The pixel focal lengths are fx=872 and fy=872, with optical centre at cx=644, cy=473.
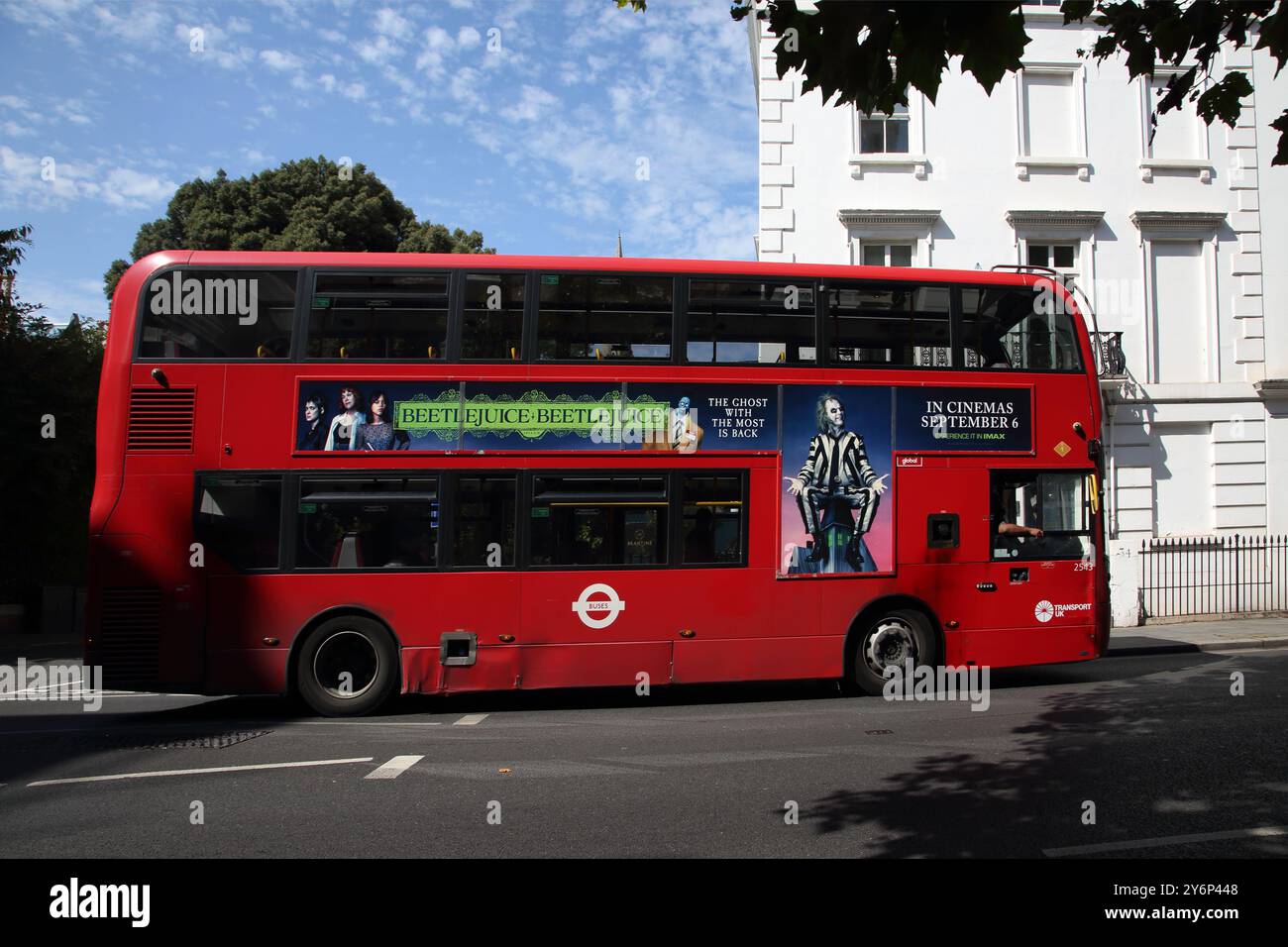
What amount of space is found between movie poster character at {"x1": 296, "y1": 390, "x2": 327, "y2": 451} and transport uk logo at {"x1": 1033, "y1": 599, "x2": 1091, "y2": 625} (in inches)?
308

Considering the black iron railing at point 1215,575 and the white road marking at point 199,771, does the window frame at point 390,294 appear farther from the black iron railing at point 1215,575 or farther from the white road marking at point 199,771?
the black iron railing at point 1215,575

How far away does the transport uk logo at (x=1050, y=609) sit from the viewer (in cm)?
966

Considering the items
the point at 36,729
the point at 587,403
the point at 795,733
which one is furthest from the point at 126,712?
Result: the point at 795,733

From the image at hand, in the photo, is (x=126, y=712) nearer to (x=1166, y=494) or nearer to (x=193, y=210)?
(x=1166, y=494)

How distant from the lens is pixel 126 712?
9516 millimetres

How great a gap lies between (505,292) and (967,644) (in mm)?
6213

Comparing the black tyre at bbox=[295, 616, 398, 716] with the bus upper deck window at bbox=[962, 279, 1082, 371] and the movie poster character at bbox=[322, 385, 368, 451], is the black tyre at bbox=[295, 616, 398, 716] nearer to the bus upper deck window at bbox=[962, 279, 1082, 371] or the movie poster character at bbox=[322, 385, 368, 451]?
the movie poster character at bbox=[322, 385, 368, 451]

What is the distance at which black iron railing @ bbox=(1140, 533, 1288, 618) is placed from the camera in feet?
54.1

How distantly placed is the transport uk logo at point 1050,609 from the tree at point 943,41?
531 centimetres

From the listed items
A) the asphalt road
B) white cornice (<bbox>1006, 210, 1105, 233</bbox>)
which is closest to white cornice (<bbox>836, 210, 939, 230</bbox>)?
white cornice (<bbox>1006, 210, 1105, 233</bbox>)

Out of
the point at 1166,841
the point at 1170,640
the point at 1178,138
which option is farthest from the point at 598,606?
the point at 1178,138

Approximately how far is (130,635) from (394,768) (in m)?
3.58
